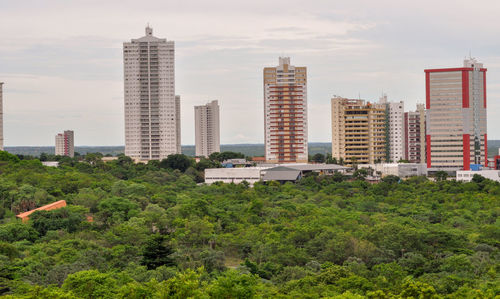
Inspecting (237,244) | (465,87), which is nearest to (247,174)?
(465,87)

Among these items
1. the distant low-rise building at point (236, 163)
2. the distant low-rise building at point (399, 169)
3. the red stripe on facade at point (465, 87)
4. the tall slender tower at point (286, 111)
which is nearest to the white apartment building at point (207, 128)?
the distant low-rise building at point (236, 163)

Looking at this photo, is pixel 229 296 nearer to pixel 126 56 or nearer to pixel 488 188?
pixel 488 188

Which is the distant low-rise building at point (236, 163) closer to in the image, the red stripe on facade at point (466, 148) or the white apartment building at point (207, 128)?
the red stripe on facade at point (466, 148)

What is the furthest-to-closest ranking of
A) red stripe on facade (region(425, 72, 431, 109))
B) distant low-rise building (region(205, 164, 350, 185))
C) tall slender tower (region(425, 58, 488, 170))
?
1. red stripe on facade (region(425, 72, 431, 109))
2. tall slender tower (region(425, 58, 488, 170))
3. distant low-rise building (region(205, 164, 350, 185))

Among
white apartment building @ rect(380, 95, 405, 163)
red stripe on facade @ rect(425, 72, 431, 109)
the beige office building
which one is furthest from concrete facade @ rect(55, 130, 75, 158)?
red stripe on facade @ rect(425, 72, 431, 109)

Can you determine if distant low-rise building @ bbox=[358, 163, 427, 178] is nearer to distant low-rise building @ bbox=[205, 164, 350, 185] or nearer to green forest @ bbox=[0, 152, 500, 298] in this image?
distant low-rise building @ bbox=[205, 164, 350, 185]

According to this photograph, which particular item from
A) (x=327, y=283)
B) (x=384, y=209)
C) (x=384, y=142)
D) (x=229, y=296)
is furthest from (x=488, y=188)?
(x=229, y=296)
